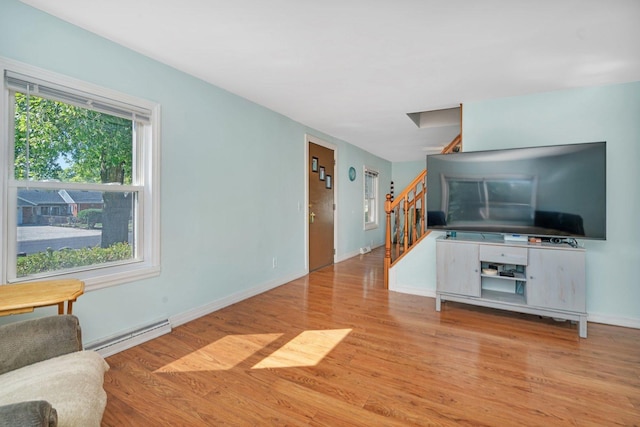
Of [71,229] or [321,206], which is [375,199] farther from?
[71,229]

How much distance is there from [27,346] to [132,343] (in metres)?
1.12

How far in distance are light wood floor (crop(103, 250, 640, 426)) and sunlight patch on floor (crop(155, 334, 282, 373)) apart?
1cm

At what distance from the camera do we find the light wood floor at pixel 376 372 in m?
1.56

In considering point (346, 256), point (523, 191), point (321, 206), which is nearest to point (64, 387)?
point (523, 191)

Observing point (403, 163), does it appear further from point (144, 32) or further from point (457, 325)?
point (144, 32)

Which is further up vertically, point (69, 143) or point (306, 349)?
point (69, 143)

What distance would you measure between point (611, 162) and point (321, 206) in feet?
11.5

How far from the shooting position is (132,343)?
7.41ft

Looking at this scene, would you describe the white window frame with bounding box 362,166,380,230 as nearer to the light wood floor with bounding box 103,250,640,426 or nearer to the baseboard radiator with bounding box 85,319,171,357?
Result: the light wood floor with bounding box 103,250,640,426

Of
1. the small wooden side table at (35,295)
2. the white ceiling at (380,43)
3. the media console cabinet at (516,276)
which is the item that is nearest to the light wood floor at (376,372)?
the media console cabinet at (516,276)

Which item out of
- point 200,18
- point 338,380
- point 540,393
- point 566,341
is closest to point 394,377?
point 338,380

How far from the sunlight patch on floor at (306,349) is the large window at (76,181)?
1252mm

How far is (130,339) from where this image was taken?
7.37 ft

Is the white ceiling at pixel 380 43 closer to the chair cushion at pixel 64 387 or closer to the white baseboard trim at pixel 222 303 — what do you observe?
the chair cushion at pixel 64 387
